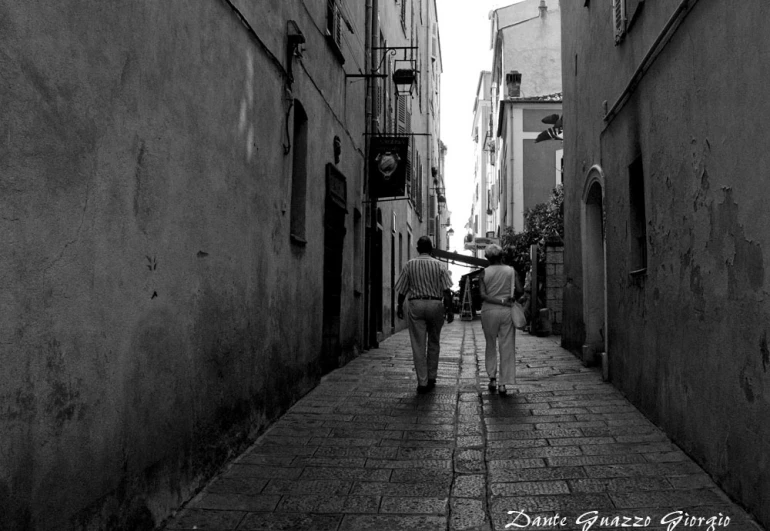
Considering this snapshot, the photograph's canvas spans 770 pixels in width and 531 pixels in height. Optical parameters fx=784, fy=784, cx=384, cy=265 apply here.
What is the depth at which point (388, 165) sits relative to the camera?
12320 millimetres

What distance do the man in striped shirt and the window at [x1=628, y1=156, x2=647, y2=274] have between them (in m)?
1.99

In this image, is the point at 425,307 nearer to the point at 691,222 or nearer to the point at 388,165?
the point at 691,222

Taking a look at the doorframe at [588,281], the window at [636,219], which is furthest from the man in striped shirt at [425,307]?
the doorframe at [588,281]

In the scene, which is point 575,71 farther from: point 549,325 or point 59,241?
point 59,241

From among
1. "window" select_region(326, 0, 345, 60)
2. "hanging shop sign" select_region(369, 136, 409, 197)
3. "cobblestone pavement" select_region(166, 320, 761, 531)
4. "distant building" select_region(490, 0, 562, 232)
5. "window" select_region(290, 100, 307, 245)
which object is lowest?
"cobblestone pavement" select_region(166, 320, 761, 531)

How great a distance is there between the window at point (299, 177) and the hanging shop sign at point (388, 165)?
4447 millimetres

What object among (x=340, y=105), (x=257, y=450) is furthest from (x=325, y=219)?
(x=257, y=450)

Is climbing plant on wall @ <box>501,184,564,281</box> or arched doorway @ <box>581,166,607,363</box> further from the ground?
climbing plant on wall @ <box>501,184,564,281</box>

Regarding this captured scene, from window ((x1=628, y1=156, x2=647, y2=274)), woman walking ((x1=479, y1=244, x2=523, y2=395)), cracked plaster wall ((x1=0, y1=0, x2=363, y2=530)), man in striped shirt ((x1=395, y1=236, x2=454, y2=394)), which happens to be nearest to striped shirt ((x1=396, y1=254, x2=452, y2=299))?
man in striped shirt ((x1=395, y1=236, x2=454, y2=394))

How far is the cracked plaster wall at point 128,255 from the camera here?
275 cm

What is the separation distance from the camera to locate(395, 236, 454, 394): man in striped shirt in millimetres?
8258

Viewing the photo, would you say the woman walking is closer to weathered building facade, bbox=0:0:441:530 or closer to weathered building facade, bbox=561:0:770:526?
weathered building facade, bbox=561:0:770:526

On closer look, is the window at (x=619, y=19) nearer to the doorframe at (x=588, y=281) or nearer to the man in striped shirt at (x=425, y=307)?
the doorframe at (x=588, y=281)

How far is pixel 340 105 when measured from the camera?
1022 cm
